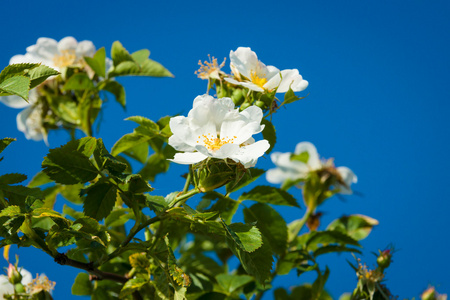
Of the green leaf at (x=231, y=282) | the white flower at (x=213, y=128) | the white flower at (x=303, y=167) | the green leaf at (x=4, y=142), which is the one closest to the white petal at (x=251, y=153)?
the white flower at (x=213, y=128)

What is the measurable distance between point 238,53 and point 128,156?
0.47 metres

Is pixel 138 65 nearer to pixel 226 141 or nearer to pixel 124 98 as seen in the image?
pixel 124 98

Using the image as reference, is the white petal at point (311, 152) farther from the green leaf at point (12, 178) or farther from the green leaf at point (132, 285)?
the green leaf at point (12, 178)

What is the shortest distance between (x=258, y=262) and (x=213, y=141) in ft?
0.71

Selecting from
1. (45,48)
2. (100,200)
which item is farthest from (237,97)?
(45,48)

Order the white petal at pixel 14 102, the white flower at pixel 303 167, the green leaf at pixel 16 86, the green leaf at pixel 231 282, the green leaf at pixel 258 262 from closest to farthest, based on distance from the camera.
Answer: the green leaf at pixel 16 86 < the green leaf at pixel 258 262 < the green leaf at pixel 231 282 < the white petal at pixel 14 102 < the white flower at pixel 303 167

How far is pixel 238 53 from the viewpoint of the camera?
38.2 inches

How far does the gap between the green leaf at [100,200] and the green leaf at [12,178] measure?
4.2 inches

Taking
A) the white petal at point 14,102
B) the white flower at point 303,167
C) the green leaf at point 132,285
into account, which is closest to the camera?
the green leaf at point 132,285

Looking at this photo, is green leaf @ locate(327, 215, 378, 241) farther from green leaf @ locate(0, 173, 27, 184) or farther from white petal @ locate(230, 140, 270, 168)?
green leaf @ locate(0, 173, 27, 184)

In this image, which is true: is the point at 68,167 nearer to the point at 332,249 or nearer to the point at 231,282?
the point at 231,282

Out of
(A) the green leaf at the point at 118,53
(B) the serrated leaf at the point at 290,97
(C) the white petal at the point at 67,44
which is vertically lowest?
(B) the serrated leaf at the point at 290,97

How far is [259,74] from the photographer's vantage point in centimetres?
99

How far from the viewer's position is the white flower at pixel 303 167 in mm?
1635
